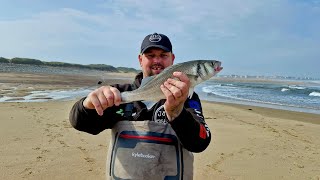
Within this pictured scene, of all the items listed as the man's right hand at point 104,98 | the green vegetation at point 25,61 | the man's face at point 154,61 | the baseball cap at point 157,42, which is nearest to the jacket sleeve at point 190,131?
the man's right hand at point 104,98

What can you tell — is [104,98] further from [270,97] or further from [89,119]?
[270,97]

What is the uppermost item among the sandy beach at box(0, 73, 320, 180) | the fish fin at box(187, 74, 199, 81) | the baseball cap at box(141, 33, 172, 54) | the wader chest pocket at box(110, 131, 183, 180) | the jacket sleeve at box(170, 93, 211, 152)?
the baseball cap at box(141, 33, 172, 54)

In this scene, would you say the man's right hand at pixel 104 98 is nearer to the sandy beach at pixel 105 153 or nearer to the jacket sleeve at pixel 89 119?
the jacket sleeve at pixel 89 119

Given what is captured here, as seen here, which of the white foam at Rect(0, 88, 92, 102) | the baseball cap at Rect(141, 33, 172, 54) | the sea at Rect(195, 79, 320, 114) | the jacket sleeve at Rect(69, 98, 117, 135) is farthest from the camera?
the sea at Rect(195, 79, 320, 114)

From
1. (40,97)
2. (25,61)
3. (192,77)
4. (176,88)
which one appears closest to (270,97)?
(40,97)

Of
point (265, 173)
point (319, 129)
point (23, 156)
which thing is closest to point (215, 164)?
point (265, 173)

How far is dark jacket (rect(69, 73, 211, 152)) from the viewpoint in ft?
9.66

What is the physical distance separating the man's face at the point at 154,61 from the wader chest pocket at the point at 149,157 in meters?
0.71

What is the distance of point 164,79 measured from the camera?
9.00 feet

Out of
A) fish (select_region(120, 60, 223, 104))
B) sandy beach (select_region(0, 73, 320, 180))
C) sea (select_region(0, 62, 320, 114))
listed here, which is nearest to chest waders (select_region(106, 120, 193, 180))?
fish (select_region(120, 60, 223, 104))

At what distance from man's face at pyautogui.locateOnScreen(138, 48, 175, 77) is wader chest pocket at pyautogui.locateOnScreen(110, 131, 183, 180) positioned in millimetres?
706

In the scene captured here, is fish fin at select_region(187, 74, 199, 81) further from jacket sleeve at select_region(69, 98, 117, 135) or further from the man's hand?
jacket sleeve at select_region(69, 98, 117, 135)

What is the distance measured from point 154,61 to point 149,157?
102 centimetres

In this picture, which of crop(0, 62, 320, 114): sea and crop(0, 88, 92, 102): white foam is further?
crop(0, 62, 320, 114): sea
